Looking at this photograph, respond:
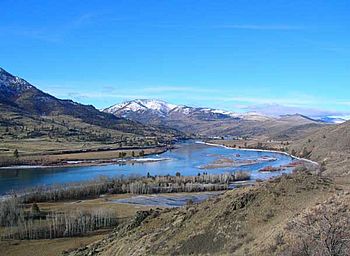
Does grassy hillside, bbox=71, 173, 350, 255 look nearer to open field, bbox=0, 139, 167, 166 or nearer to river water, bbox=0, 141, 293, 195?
river water, bbox=0, 141, 293, 195

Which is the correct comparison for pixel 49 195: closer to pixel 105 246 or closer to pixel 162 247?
pixel 105 246

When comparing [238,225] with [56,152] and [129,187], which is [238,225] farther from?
[56,152]

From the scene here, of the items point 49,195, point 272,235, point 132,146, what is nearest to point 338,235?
point 272,235

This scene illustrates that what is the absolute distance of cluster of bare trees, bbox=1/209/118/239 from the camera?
164ft

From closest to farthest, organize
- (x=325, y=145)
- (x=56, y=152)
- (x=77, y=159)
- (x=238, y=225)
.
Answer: (x=238, y=225), (x=77, y=159), (x=325, y=145), (x=56, y=152)

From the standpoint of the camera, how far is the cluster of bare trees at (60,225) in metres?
50.1

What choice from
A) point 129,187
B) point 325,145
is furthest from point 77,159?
point 325,145

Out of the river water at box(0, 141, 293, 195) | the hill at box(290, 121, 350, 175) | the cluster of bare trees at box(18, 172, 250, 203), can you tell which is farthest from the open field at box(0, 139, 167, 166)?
the hill at box(290, 121, 350, 175)

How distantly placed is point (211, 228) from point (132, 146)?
545 ft

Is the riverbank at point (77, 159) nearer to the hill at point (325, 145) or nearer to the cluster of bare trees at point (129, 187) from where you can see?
the cluster of bare trees at point (129, 187)

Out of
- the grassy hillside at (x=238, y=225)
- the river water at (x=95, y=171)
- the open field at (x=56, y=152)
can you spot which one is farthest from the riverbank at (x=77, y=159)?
the grassy hillside at (x=238, y=225)

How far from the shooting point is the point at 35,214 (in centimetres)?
5875

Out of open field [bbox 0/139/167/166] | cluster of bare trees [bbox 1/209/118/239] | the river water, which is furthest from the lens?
open field [bbox 0/139/167/166]

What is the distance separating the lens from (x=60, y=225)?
52.0 metres
